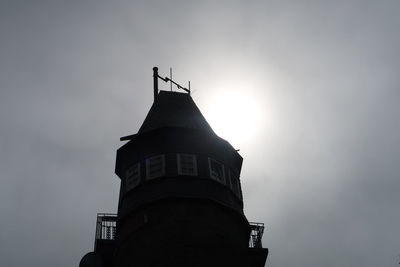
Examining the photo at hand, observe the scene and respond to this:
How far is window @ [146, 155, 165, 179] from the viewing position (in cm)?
2447

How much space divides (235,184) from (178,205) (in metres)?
4.14

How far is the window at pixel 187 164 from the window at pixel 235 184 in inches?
86.6

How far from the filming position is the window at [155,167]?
2447 centimetres

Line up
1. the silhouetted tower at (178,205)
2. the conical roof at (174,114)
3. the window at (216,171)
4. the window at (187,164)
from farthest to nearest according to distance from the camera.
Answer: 1. the conical roof at (174,114)
2. the window at (216,171)
3. the window at (187,164)
4. the silhouetted tower at (178,205)

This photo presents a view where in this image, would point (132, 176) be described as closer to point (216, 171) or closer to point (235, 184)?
point (216, 171)

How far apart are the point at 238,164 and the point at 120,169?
6.20 meters

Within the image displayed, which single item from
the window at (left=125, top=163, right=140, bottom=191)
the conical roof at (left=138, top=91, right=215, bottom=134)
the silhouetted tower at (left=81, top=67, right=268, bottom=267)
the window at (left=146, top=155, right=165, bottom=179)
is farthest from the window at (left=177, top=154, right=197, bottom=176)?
the window at (left=125, top=163, right=140, bottom=191)

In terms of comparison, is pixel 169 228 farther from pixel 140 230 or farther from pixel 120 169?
pixel 120 169

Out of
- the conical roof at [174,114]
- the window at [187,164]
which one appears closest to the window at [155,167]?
the window at [187,164]

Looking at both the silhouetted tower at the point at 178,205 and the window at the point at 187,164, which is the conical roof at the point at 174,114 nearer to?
the silhouetted tower at the point at 178,205

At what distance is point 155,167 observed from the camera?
24.9 metres

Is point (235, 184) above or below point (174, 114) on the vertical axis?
below

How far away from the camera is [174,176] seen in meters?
24.1

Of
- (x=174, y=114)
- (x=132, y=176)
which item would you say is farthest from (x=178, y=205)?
(x=174, y=114)
